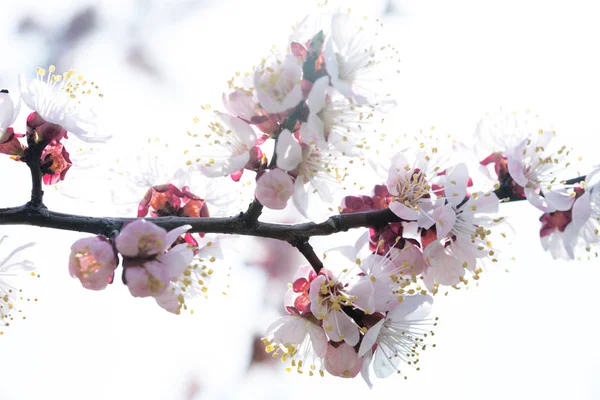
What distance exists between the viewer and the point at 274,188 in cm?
154

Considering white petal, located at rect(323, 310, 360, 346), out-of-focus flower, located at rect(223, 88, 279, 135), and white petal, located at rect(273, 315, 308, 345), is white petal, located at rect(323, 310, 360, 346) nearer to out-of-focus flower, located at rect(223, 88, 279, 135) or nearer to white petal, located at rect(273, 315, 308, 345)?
white petal, located at rect(273, 315, 308, 345)

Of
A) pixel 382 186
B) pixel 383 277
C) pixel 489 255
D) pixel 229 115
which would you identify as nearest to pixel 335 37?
pixel 229 115

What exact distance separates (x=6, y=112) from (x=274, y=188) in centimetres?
77

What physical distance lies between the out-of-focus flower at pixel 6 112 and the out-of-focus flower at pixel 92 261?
0.46m

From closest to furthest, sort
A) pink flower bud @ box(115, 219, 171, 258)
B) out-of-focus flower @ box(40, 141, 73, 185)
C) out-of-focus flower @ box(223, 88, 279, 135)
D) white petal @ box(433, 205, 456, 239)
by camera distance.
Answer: pink flower bud @ box(115, 219, 171, 258), out-of-focus flower @ box(223, 88, 279, 135), white petal @ box(433, 205, 456, 239), out-of-focus flower @ box(40, 141, 73, 185)

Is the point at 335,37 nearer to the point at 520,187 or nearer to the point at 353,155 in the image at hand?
the point at 353,155

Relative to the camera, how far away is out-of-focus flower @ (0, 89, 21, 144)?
1.70 meters

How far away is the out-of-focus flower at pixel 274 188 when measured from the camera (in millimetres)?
1532

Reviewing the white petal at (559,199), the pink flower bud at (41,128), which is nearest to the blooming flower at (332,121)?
the white petal at (559,199)

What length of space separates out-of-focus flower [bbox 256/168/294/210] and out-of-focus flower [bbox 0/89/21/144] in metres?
0.72

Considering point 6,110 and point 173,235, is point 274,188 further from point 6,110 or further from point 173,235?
point 6,110

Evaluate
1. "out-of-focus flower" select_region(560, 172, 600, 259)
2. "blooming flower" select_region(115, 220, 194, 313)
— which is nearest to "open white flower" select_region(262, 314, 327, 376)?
"blooming flower" select_region(115, 220, 194, 313)

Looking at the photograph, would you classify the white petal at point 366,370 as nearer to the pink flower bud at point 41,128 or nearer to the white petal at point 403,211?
the white petal at point 403,211

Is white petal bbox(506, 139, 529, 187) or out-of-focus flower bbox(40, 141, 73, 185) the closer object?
white petal bbox(506, 139, 529, 187)
